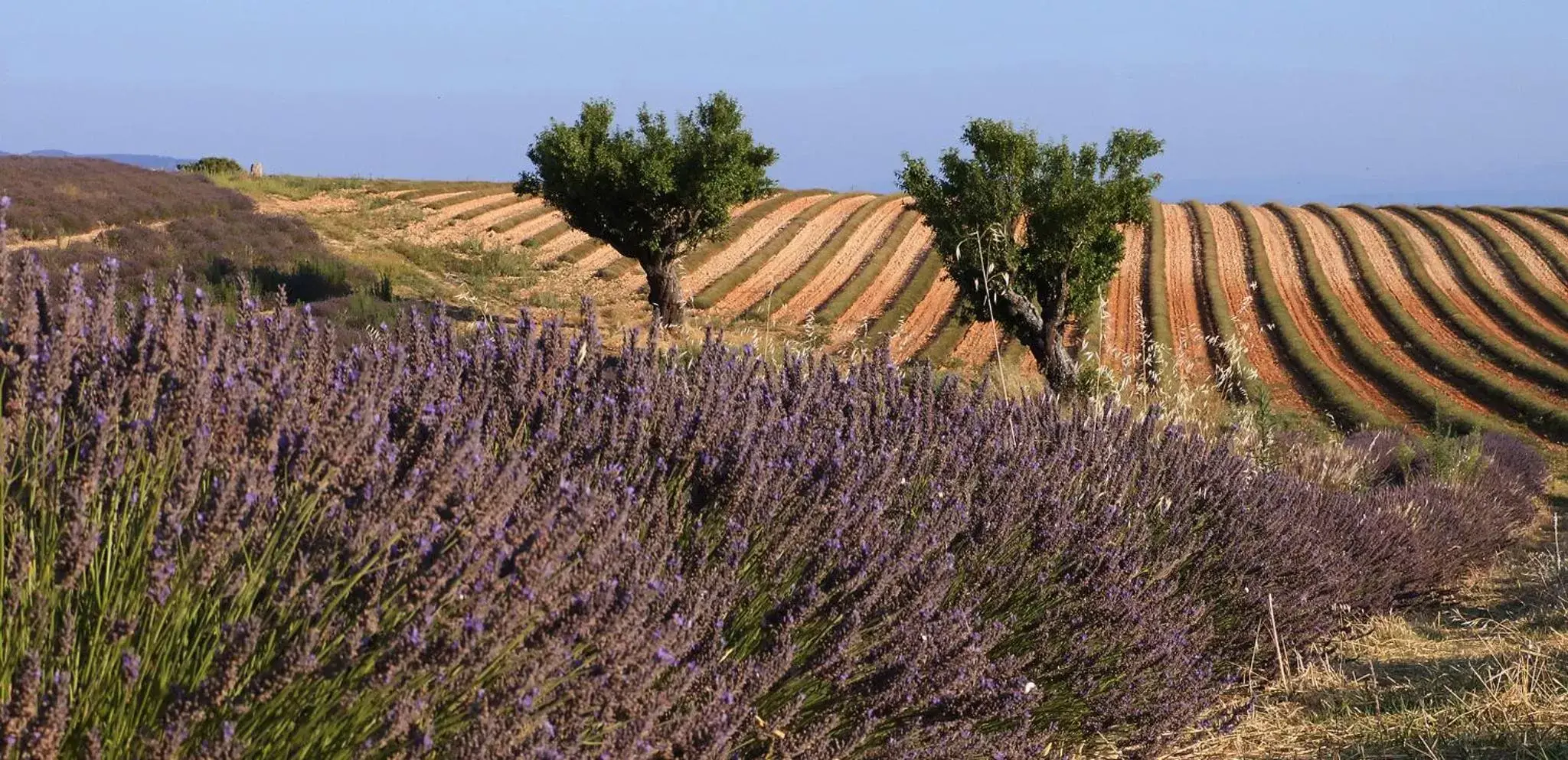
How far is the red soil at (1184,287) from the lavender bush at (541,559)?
973 inches

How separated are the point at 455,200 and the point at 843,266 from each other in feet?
50.2

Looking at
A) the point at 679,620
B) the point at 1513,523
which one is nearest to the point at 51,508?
the point at 679,620

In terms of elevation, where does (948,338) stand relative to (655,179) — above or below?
below

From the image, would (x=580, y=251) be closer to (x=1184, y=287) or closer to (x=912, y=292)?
(x=912, y=292)

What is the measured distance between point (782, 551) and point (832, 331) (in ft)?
84.7

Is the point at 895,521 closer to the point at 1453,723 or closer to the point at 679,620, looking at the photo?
the point at 679,620

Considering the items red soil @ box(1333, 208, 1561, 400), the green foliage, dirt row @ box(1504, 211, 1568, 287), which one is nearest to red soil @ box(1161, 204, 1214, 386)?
red soil @ box(1333, 208, 1561, 400)

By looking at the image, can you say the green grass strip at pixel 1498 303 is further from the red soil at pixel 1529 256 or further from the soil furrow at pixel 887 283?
the soil furrow at pixel 887 283

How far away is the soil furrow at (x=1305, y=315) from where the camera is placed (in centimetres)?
2823

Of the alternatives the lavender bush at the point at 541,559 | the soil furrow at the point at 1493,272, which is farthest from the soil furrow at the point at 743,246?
the lavender bush at the point at 541,559

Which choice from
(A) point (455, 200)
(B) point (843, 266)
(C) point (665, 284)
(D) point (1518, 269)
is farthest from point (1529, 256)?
(A) point (455, 200)

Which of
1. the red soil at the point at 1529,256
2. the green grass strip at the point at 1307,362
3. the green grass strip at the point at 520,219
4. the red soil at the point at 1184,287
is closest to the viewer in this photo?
the green grass strip at the point at 1307,362

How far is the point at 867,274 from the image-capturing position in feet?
126

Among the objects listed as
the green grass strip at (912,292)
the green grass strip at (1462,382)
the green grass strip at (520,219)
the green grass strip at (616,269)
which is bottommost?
the green grass strip at (1462,382)
